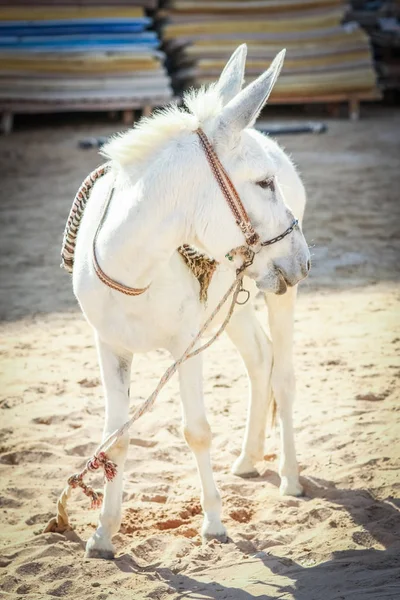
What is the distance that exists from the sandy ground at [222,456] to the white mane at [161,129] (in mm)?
1753

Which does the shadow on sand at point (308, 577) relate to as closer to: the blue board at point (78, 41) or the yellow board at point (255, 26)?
the blue board at point (78, 41)

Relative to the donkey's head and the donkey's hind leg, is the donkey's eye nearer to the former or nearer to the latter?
the donkey's head

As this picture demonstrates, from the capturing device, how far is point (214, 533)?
4.14 metres

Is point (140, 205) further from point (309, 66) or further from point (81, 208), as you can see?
point (309, 66)

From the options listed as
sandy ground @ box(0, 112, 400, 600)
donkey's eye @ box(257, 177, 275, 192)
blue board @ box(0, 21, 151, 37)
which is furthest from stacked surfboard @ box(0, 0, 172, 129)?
donkey's eye @ box(257, 177, 275, 192)

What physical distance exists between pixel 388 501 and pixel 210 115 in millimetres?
2107

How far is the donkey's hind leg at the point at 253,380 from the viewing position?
16.1ft

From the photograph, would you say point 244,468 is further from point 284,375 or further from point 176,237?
point 176,237

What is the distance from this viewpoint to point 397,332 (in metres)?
6.69

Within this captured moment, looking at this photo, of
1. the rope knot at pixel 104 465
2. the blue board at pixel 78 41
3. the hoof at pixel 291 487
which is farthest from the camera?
the blue board at pixel 78 41

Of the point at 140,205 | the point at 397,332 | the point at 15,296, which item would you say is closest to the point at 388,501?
the point at 140,205

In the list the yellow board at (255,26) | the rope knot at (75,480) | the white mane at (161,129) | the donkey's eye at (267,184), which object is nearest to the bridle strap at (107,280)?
the white mane at (161,129)

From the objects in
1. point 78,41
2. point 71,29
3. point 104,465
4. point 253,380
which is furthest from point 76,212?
point 71,29

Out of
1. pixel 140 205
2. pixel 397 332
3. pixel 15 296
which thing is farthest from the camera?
pixel 15 296
